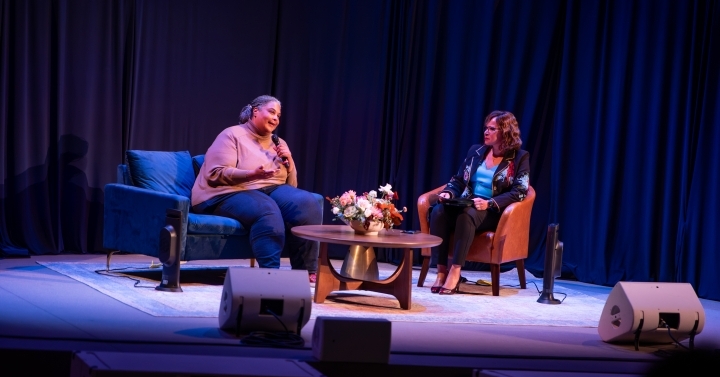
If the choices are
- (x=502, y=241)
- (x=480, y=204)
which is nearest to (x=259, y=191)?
(x=480, y=204)

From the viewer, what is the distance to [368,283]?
4.98m

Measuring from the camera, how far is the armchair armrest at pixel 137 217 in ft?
16.6

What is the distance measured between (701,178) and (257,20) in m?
3.47

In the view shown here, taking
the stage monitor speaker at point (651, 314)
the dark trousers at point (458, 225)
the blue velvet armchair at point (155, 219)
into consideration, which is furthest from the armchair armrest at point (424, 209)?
the stage monitor speaker at point (651, 314)

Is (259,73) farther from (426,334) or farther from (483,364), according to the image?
(483,364)

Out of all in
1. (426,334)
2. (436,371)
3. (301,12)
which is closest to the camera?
(436,371)

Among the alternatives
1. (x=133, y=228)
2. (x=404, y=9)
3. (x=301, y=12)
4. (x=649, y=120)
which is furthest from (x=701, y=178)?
(x=133, y=228)

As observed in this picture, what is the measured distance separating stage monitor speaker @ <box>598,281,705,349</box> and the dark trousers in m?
1.45

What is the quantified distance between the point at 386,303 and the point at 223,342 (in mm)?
1696

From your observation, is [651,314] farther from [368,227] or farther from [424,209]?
[424,209]

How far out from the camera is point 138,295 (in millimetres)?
4668

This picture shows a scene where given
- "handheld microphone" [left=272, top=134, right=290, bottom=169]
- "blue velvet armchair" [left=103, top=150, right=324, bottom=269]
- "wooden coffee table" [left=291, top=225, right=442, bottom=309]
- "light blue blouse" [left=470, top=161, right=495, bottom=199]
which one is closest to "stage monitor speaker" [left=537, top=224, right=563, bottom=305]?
"light blue blouse" [left=470, top=161, right=495, bottom=199]

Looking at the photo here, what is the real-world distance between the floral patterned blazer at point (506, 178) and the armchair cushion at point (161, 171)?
1.70 m

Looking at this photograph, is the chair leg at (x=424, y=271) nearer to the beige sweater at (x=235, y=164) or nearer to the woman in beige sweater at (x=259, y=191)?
the woman in beige sweater at (x=259, y=191)
